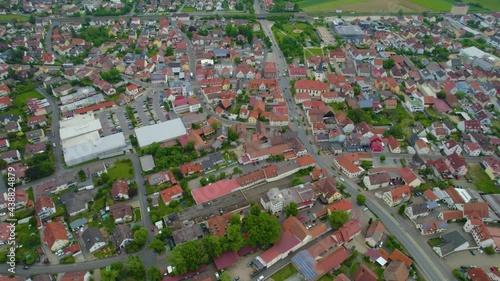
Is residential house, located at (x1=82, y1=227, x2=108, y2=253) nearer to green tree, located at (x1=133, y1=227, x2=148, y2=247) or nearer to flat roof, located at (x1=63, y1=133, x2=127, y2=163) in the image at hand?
green tree, located at (x1=133, y1=227, x2=148, y2=247)

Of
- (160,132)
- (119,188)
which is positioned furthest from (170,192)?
(160,132)

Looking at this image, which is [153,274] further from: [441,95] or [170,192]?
[441,95]

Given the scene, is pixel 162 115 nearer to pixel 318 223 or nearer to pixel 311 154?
pixel 311 154

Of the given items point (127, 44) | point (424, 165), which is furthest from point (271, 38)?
point (424, 165)

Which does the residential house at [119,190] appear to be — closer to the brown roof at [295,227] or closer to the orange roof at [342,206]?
the brown roof at [295,227]

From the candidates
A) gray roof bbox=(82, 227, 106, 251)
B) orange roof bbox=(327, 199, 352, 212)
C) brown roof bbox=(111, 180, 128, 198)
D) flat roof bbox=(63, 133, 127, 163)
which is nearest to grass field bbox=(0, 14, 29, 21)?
flat roof bbox=(63, 133, 127, 163)
